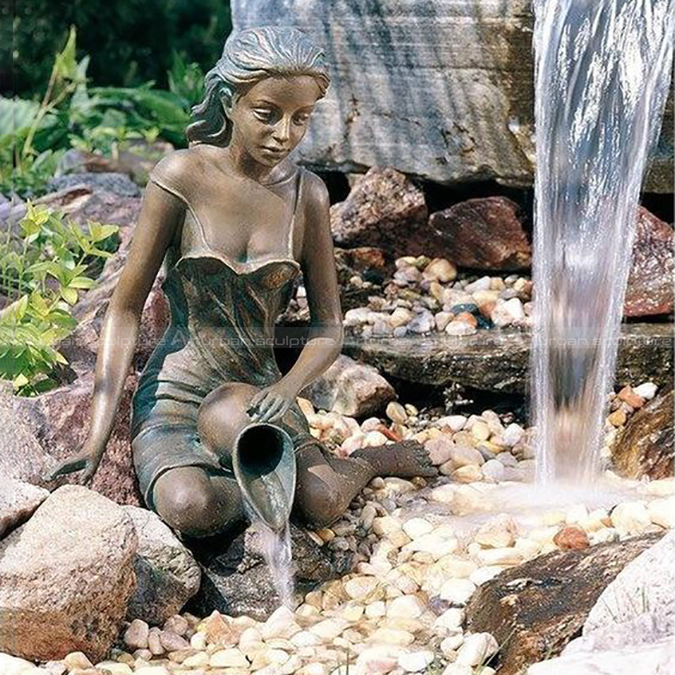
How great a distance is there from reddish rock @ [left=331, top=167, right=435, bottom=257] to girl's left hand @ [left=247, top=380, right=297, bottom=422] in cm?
186

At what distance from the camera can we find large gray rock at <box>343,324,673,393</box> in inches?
207

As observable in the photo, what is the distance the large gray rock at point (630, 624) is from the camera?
3.18 meters

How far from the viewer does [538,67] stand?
5383 millimetres

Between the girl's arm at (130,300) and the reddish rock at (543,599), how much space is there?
3.62 ft

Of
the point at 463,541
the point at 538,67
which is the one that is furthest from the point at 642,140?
the point at 463,541

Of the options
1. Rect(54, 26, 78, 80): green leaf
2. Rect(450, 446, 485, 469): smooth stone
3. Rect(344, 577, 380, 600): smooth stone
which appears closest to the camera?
Rect(344, 577, 380, 600): smooth stone

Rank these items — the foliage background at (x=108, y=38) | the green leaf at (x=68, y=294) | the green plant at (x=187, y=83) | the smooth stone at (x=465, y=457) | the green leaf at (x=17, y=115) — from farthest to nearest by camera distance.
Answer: the foliage background at (x=108, y=38) → the green plant at (x=187, y=83) → the green leaf at (x=17, y=115) → the smooth stone at (x=465, y=457) → the green leaf at (x=68, y=294)

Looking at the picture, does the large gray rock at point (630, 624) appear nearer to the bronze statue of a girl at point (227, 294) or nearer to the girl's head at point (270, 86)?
the bronze statue of a girl at point (227, 294)

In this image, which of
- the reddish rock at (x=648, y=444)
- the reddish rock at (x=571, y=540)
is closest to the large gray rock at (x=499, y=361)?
the reddish rock at (x=648, y=444)

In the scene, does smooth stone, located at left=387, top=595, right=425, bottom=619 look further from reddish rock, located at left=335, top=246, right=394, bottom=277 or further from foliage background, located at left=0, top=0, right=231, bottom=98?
foliage background, located at left=0, top=0, right=231, bottom=98

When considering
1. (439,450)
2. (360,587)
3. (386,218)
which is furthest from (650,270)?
(360,587)

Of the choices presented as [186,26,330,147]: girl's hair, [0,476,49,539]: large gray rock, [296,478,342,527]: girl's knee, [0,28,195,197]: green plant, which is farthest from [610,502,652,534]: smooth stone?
[0,28,195,197]: green plant

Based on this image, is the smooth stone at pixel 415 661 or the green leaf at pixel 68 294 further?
the green leaf at pixel 68 294

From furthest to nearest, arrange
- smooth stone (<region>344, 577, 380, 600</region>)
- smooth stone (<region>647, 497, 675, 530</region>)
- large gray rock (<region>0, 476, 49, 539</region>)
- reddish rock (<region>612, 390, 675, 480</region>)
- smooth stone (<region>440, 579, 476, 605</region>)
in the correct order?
reddish rock (<region>612, 390, 675, 480</region>), smooth stone (<region>647, 497, 675, 530</region>), smooth stone (<region>344, 577, 380, 600</region>), smooth stone (<region>440, 579, 476, 605</region>), large gray rock (<region>0, 476, 49, 539</region>)
